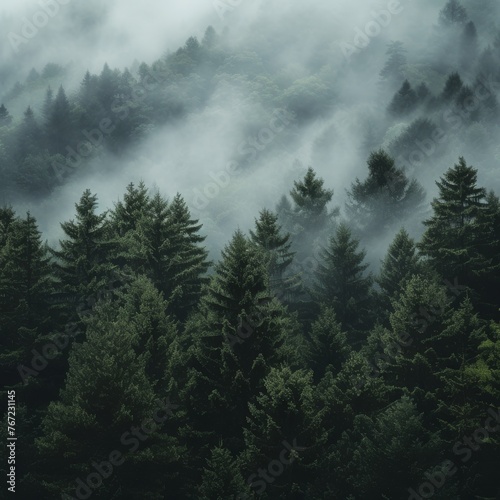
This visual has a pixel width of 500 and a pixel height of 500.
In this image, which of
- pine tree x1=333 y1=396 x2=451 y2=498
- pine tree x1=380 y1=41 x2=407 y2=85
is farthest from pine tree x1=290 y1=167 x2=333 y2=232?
pine tree x1=380 y1=41 x2=407 y2=85

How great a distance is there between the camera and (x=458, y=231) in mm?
38500

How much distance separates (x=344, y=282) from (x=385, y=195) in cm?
1653

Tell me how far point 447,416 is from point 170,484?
14.8 meters

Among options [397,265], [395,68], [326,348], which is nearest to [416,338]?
[326,348]

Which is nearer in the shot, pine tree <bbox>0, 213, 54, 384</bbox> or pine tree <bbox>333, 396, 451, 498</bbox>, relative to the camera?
pine tree <bbox>333, 396, 451, 498</bbox>

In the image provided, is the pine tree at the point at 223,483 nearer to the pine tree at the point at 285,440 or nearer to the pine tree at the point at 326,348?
the pine tree at the point at 285,440

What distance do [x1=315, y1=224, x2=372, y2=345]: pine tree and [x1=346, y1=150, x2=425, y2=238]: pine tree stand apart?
13763 mm

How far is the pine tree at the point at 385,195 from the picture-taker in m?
57.9

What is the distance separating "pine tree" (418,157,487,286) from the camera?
3766 centimetres

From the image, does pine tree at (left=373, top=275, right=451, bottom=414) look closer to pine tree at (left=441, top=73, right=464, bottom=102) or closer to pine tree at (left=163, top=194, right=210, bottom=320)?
pine tree at (left=163, top=194, right=210, bottom=320)

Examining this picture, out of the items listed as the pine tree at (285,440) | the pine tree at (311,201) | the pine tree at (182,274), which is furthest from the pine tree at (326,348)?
the pine tree at (311,201)

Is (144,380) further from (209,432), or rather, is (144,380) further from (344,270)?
(344,270)

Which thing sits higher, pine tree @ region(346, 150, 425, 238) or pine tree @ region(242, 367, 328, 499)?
pine tree @ region(346, 150, 425, 238)

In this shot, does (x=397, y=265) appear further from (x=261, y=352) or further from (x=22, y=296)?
(x=22, y=296)
